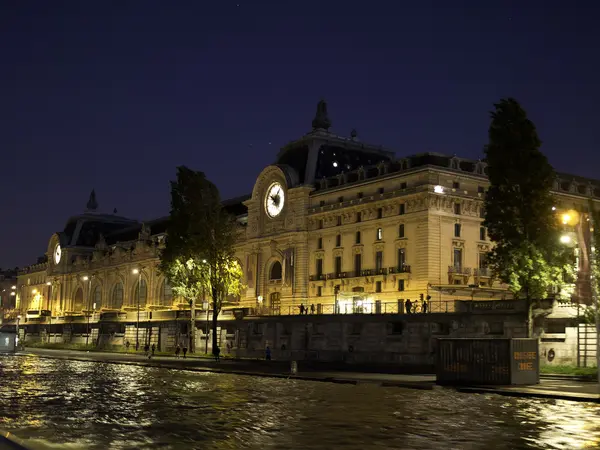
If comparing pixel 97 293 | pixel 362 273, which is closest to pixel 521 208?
pixel 362 273

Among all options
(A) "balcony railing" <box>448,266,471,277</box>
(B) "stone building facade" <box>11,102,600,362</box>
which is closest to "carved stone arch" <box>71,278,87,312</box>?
(B) "stone building facade" <box>11,102,600,362</box>

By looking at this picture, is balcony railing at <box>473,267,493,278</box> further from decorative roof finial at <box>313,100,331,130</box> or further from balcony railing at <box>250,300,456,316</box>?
decorative roof finial at <box>313,100,331,130</box>

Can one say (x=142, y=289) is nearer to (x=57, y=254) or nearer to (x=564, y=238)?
(x=57, y=254)

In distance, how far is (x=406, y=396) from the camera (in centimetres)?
3416

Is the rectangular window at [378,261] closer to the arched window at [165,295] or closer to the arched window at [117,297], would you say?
the arched window at [165,295]

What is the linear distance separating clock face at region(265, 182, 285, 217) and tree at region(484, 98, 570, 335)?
4622cm

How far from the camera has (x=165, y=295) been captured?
407 feet

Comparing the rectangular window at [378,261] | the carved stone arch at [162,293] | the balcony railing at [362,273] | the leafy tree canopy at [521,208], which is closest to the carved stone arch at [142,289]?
the carved stone arch at [162,293]

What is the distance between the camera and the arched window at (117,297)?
458 ft

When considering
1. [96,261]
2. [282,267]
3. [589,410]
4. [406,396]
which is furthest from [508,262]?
[96,261]

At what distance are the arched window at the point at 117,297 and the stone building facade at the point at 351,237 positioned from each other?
10.4 m

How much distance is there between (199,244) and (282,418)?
5597 cm

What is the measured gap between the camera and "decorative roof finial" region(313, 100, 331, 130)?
103 m

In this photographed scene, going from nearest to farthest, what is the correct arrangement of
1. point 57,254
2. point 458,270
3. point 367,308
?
point 458,270, point 367,308, point 57,254
